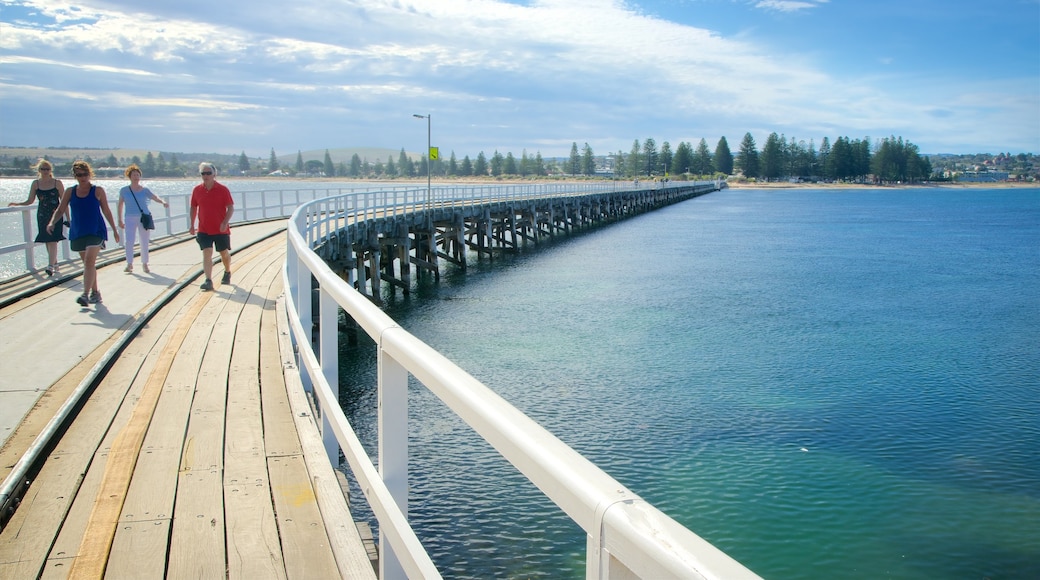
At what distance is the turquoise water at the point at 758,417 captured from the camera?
905 centimetres

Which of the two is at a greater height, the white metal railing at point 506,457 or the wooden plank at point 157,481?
the white metal railing at point 506,457

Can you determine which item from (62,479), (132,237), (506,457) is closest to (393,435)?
(506,457)

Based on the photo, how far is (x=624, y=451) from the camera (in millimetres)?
11305

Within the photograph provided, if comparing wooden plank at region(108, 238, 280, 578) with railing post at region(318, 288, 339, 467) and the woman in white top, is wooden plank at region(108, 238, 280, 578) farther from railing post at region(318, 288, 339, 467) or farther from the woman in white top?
the woman in white top

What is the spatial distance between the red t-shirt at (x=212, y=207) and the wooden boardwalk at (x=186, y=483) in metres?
4.12

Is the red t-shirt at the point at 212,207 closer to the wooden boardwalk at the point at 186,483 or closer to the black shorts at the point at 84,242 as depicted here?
the black shorts at the point at 84,242

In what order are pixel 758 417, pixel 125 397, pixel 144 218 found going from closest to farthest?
pixel 125 397 < pixel 144 218 < pixel 758 417

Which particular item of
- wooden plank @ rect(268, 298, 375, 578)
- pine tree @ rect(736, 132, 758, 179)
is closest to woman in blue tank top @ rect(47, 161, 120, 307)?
wooden plank @ rect(268, 298, 375, 578)

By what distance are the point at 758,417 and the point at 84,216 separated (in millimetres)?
9717

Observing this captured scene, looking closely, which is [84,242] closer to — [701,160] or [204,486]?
[204,486]

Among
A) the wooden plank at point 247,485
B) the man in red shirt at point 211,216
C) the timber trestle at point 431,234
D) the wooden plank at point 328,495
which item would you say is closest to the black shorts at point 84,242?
the man in red shirt at point 211,216

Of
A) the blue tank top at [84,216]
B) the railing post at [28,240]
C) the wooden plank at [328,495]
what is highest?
the blue tank top at [84,216]

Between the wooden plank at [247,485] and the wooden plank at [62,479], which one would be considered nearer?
the wooden plank at [247,485]

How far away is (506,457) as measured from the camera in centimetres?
157
